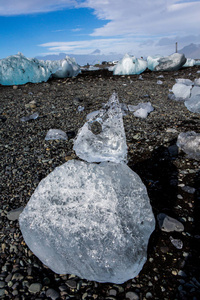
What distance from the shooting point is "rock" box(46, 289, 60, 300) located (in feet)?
5.04

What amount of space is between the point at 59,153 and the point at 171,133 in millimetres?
2017

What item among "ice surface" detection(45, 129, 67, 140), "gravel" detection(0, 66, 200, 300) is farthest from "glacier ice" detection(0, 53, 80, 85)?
"ice surface" detection(45, 129, 67, 140)

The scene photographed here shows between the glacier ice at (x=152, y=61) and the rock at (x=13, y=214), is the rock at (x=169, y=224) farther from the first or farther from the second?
the glacier ice at (x=152, y=61)

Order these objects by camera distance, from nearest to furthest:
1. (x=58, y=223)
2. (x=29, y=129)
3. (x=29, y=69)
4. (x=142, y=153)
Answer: (x=58, y=223), (x=142, y=153), (x=29, y=129), (x=29, y=69)

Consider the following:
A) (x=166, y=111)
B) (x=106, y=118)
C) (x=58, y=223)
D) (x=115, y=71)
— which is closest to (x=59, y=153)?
(x=106, y=118)

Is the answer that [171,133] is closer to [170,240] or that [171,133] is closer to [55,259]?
[170,240]

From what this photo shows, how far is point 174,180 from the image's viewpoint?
106 inches

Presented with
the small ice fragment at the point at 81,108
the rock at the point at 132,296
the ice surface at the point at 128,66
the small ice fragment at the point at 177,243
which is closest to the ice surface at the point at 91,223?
the rock at the point at 132,296

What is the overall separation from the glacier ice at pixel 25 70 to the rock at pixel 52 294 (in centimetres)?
875

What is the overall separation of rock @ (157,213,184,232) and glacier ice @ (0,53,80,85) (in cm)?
845

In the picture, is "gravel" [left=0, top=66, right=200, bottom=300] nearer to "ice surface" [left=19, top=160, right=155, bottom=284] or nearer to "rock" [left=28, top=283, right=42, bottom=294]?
"rock" [left=28, top=283, right=42, bottom=294]

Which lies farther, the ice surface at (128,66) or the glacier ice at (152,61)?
the glacier ice at (152,61)

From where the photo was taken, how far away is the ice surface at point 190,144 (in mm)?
3135

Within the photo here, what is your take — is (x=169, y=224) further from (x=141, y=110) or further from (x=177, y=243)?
(x=141, y=110)
